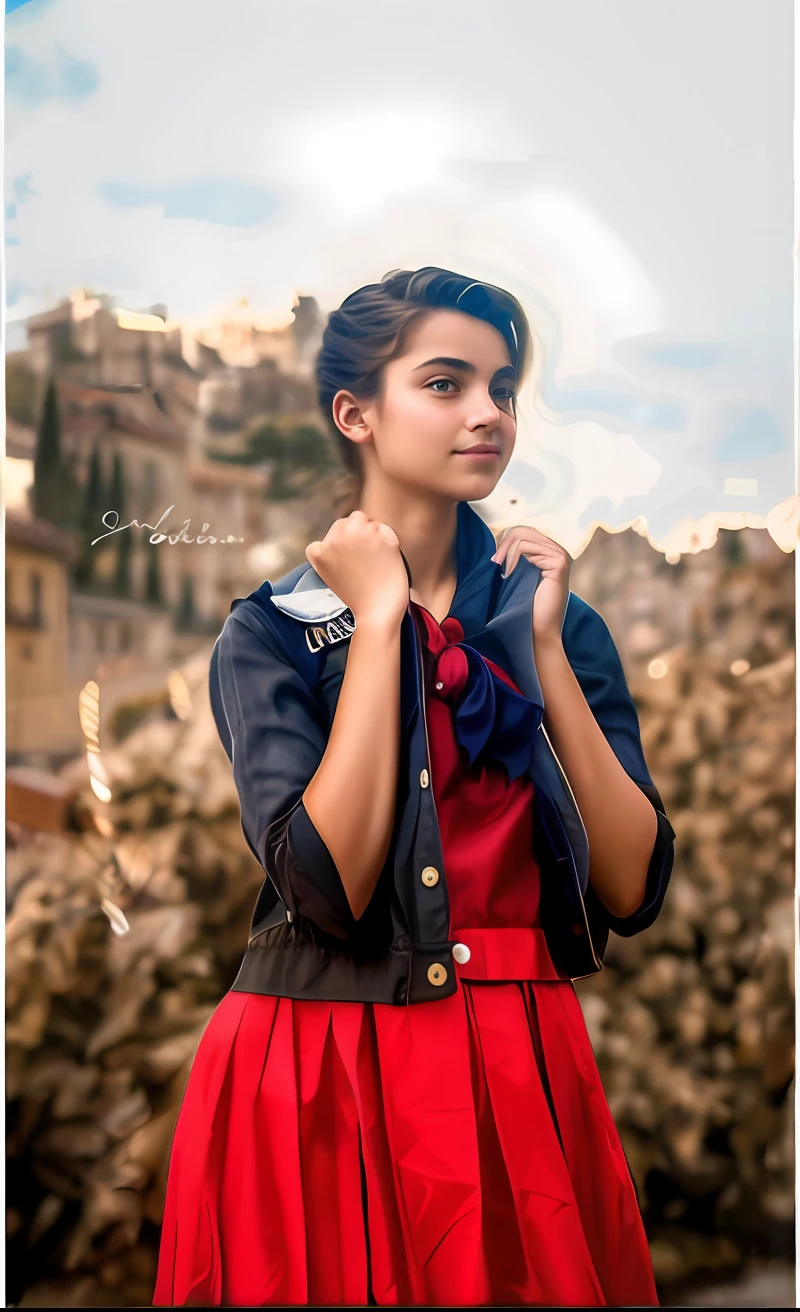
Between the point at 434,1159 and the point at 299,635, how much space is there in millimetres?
815

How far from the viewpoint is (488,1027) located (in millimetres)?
1527

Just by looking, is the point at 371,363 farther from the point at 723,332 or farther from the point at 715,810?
the point at 715,810

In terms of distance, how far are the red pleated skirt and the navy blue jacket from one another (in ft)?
0.21

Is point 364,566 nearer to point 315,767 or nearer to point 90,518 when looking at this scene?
point 315,767

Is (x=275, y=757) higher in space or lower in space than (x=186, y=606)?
lower

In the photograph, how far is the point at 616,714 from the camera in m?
1.67

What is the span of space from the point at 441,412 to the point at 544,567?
302 mm

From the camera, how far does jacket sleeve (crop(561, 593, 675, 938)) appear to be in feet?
5.43

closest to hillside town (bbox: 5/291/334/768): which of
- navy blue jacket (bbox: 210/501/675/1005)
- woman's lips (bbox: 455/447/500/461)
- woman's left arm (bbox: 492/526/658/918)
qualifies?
navy blue jacket (bbox: 210/501/675/1005)

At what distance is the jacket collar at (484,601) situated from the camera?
5.30 feet

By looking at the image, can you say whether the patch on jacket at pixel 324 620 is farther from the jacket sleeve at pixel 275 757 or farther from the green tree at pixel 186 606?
the green tree at pixel 186 606

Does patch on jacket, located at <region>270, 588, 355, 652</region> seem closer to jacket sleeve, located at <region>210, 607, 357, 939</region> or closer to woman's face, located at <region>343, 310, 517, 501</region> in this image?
jacket sleeve, located at <region>210, 607, 357, 939</region>

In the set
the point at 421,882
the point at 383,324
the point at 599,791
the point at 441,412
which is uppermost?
the point at 383,324

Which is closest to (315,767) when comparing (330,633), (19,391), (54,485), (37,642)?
(330,633)
